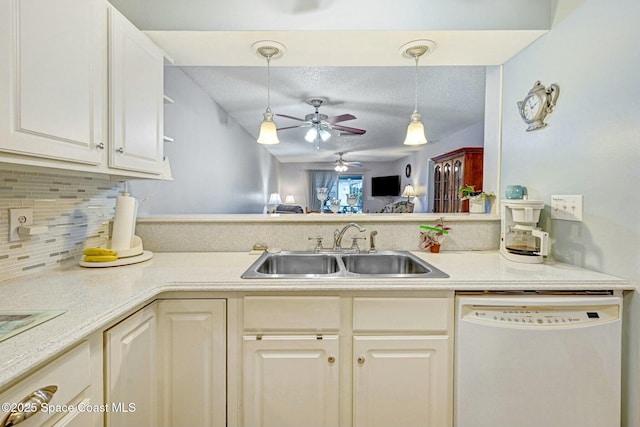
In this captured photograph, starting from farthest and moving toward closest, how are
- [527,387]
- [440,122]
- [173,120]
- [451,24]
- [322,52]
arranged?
[440,122] < [173,120] < [322,52] < [451,24] < [527,387]

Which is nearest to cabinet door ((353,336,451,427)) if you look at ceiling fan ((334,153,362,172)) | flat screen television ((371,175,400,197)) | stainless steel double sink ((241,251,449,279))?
stainless steel double sink ((241,251,449,279))

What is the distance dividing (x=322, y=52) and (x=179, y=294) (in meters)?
1.42

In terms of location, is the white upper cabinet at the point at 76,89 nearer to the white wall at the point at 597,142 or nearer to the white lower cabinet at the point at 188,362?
the white lower cabinet at the point at 188,362

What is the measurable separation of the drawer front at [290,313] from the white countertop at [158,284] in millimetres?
48

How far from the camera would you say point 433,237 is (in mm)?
1750

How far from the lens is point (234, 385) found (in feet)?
3.83

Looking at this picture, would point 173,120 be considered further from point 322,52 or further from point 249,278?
point 249,278

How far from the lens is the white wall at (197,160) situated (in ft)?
7.00

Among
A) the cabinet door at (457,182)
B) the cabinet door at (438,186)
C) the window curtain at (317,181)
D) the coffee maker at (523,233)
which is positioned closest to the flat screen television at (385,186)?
the window curtain at (317,181)

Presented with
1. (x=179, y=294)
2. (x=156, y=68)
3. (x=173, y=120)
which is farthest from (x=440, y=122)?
(x=179, y=294)

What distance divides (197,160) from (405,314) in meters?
2.28

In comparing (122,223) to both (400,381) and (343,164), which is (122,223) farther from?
(343,164)

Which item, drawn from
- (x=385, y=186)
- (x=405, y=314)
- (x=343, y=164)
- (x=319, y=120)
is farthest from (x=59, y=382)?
(x=385, y=186)

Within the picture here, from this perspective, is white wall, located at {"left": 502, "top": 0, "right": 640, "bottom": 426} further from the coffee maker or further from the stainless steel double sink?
the stainless steel double sink
